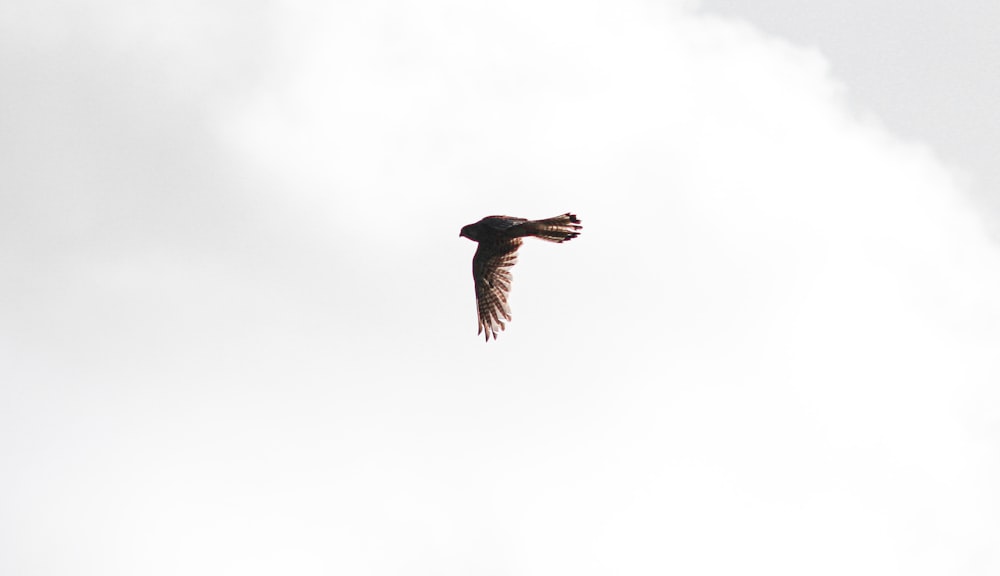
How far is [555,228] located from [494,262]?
9.84ft

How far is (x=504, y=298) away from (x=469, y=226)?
2024mm

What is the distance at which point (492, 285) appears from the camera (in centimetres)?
2742

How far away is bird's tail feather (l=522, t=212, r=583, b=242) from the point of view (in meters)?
24.4

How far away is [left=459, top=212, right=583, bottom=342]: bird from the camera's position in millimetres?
25953

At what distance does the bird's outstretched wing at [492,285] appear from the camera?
27125mm

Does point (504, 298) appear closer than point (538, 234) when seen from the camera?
No

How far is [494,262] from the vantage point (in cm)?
2727

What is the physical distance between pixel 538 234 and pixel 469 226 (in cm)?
212

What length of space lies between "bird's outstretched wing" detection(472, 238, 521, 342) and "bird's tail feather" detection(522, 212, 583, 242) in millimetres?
1987

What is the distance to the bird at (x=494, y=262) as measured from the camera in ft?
85.1

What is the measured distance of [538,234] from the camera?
2512 centimetres

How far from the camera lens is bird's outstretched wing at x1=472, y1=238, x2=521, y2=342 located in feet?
89.0

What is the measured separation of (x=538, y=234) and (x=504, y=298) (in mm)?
2687

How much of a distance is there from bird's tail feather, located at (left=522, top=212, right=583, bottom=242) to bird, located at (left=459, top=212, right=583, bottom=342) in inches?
10.0
